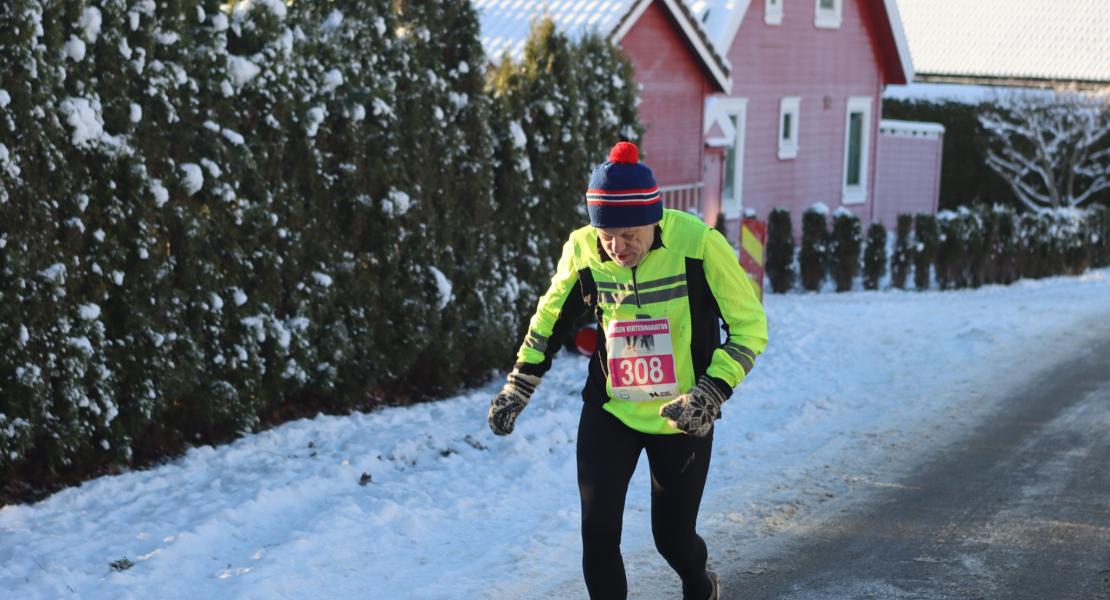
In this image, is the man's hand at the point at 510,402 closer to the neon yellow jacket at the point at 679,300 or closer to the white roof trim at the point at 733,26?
the neon yellow jacket at the point at 679,300

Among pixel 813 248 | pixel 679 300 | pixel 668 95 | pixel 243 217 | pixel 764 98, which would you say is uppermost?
pixel 764 98

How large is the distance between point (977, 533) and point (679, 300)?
2.99 meters

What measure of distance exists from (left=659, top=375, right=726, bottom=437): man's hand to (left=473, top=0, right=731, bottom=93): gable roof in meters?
13.4

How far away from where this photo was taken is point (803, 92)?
25.7 m

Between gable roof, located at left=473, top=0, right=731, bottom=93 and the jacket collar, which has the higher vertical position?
gable roof, located at left=473, top=0, right=731, bottom=93

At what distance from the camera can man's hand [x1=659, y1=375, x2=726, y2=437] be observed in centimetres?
470

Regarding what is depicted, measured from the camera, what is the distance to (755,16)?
78.5ft

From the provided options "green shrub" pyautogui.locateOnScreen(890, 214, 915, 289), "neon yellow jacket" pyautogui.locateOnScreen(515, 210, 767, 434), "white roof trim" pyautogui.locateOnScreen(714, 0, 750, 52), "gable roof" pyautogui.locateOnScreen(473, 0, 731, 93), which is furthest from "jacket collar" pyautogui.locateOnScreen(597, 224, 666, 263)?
"white roof trim" pyautogui.locateOnScreen(714, 0, 750, 52)

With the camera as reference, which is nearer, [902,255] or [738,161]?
[902,255]

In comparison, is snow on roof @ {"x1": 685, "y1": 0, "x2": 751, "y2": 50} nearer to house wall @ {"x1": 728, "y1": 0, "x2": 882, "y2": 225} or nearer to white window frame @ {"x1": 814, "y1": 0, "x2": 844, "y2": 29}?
house wall @ {"x1": 728, "y1": 0, "x2": 882, "y2": 225}

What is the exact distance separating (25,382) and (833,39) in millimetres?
22047

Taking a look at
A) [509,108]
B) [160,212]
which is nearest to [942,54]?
[509,108]

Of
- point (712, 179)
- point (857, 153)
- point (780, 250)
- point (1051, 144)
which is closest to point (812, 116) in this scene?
point (857, 153)

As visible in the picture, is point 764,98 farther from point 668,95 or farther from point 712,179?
point 668,95
